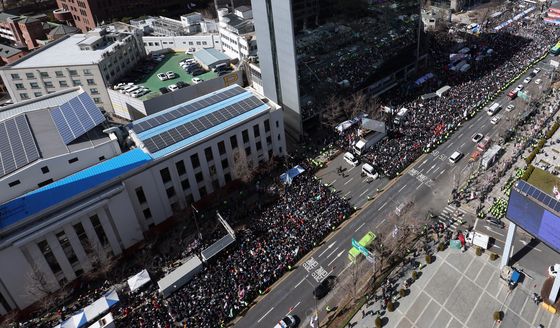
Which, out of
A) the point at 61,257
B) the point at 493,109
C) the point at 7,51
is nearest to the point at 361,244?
the point at 61,257

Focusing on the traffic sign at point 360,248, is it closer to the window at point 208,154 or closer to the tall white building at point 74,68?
the window at point 208,154

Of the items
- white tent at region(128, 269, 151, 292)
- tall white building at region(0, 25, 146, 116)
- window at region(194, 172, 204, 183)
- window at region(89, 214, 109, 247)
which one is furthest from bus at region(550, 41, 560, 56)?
window at region(89, 214, 109, 247)

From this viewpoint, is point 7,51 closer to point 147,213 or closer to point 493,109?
point 147,213

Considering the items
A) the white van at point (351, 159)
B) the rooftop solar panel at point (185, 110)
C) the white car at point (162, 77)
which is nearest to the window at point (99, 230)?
the rooftop solar panel at point (185, 110)

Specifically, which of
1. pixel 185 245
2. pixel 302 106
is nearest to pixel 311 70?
pixel 302 106

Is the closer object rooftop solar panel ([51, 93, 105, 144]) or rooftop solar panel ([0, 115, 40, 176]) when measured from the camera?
rooftop solar panel ([0, 115, 40, 176])

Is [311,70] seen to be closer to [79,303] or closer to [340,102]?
[340,102]

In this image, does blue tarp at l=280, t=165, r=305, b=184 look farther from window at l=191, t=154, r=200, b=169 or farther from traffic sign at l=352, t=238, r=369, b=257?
traffic sign at l=352, t=238, r=369, b=257
